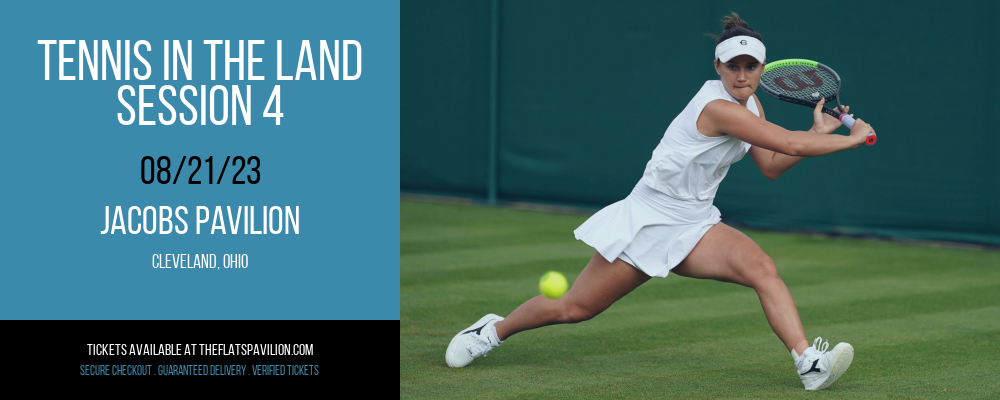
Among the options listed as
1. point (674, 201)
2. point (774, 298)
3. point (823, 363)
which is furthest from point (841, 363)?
point (674, 201)

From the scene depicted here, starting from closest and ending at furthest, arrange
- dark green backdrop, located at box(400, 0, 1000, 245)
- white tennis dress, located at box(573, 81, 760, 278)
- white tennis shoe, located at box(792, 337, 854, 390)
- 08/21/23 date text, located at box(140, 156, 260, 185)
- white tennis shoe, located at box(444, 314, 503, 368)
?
08/21/23 date text, located at box(140, 156, 260, 185) < white tennis shoe, located at box(792, 337, 854, 390) < white tennis dress, located at box(573, 81, 760, 278) < white tennis shoe, located at box(444, 314, 503, 368) < dark green backdrop, located at box(400, 0, 1000, 245)

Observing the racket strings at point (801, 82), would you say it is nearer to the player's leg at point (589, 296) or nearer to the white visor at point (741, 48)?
the white visor at point (741, 48)

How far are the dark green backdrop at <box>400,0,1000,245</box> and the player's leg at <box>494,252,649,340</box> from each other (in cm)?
519

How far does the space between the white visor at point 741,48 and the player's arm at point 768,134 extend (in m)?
0.18

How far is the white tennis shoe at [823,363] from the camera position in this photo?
4.94 metres

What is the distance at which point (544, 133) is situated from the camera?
1219 centimetres

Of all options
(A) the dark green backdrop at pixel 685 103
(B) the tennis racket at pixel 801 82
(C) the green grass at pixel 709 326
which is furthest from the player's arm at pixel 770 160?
(A) the dark green backdrop at pixel 685 103

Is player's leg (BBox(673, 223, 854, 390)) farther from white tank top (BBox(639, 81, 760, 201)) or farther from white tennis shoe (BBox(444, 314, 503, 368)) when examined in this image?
white tennis shoe (BBox(444, 314, 503, 368))

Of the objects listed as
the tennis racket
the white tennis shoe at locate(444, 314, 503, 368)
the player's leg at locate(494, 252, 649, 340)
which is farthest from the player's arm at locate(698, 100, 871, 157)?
the white tennis shoe at locate(444, 314, 503, 368)

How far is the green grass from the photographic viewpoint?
522 centimetres

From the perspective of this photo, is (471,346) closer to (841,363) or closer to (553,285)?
(553,285)

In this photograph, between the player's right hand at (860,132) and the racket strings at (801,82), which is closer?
the player's right hand at (860,132)

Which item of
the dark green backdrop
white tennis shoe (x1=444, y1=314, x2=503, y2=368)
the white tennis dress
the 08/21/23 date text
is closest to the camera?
the 08/21/23 date text

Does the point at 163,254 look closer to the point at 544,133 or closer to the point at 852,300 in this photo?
the point at 852,300
